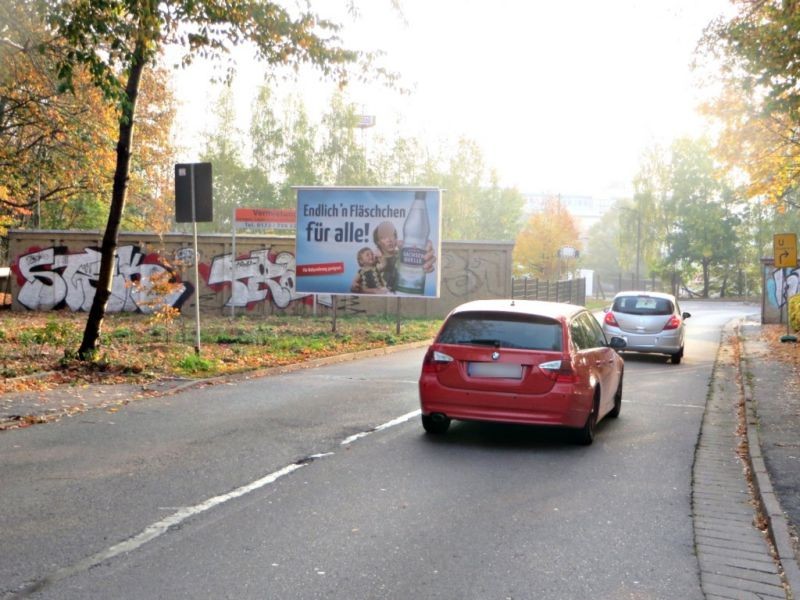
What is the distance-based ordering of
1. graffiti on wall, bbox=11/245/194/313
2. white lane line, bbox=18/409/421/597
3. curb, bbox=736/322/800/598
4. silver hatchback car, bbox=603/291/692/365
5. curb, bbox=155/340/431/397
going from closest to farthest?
white lane line, bbox=18/409/421/597 < curb, bbox=736/322/800/598 < curb, bbox=155/340/431/397 < silver hatchback car, bbox=603/291/692/365 < graffiti on wall, bbox=11/245/194/313

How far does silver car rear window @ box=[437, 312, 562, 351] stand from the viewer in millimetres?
9070

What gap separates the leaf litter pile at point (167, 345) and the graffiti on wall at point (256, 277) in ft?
4.39

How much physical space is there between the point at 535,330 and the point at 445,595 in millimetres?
4721

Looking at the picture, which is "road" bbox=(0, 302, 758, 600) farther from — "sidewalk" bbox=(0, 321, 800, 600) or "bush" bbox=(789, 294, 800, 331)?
"bush" bbox=(789, 294, 800, 331)

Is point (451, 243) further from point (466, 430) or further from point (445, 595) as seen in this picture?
point (445, 595)

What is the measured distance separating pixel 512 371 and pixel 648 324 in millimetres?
11116

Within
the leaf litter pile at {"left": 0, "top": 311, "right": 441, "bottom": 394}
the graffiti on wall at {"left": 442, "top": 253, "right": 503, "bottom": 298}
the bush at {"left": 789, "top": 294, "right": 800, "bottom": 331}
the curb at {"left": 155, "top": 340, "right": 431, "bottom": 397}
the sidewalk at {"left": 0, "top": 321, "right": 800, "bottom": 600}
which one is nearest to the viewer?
the sidewalk at {"left": 0, "top": 321, "right": 800, "bottom": 600}

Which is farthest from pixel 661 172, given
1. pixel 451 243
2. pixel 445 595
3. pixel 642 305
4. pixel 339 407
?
pixel 445 595

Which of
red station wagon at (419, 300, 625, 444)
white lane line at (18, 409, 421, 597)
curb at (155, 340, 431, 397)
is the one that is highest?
red station wagon at (419, 300, 625, 444)

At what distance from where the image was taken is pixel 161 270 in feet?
91.8

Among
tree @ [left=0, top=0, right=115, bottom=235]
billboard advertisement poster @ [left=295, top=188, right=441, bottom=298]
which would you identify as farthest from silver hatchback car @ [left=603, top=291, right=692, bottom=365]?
tree @ [left=0, top=0, right=115, bottom=235]

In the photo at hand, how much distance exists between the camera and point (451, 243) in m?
30.7

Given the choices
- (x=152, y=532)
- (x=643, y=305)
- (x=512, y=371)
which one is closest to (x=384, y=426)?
(x=512, y=371)

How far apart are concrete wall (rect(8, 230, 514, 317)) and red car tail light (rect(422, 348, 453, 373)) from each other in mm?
19210
